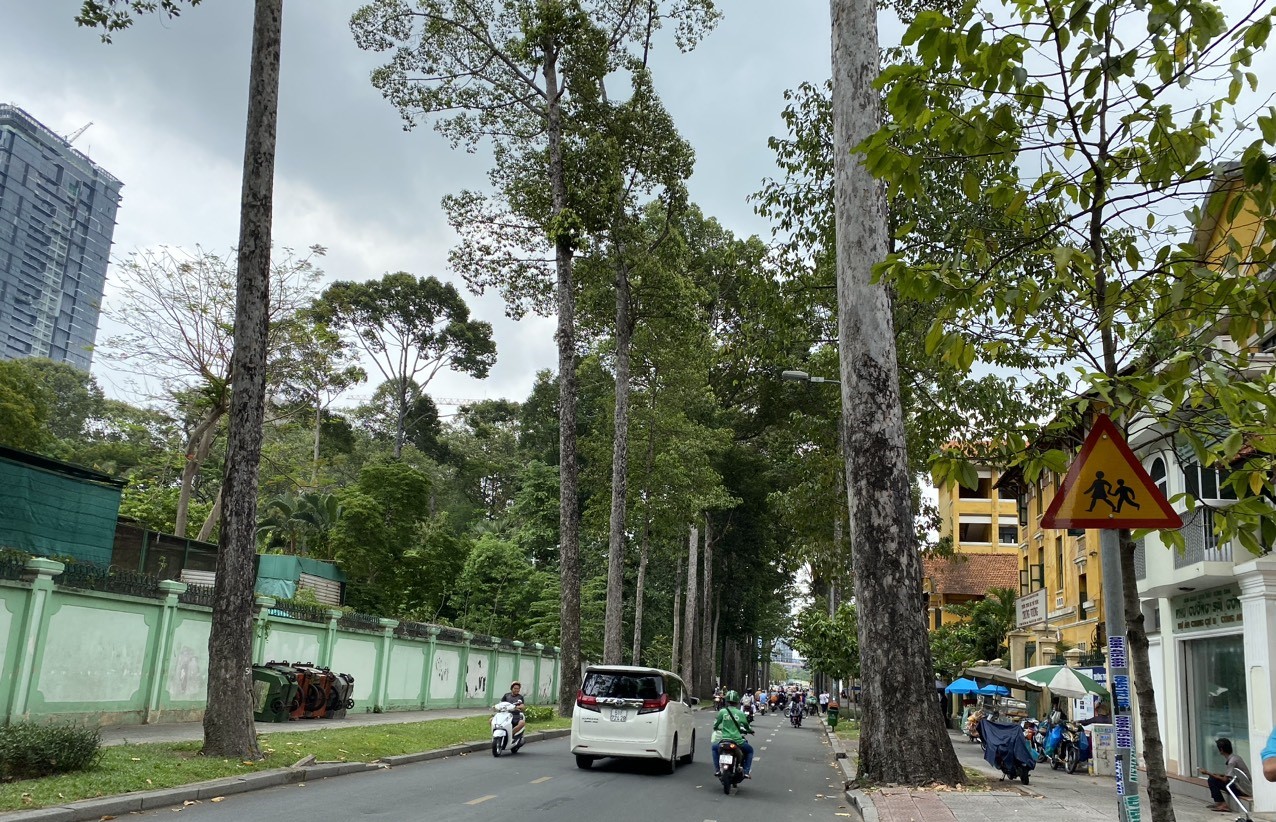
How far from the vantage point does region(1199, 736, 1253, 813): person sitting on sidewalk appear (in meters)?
13.6

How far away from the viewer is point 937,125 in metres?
5.17

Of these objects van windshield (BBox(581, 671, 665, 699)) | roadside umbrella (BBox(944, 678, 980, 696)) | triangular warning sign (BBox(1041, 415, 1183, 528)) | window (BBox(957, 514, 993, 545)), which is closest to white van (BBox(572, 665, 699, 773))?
van windshield (BBox(581, 671, 665, 699))

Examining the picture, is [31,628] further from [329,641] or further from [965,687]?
[965,687]

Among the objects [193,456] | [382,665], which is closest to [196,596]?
[382,665]

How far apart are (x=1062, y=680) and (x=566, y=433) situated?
14287 millimetres

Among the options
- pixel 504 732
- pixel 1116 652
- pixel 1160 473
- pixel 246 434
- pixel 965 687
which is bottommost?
pixel 504 732

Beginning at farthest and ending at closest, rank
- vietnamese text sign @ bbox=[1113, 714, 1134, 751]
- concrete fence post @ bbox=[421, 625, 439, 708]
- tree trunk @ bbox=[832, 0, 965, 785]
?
concrete fence post @ bbox=[421, 625, 439, 708]
tree trunk @ bbox=[832, 0, 965, 785]
vietnamese text sign @ bbox=[1113, 714, 1134, 751]

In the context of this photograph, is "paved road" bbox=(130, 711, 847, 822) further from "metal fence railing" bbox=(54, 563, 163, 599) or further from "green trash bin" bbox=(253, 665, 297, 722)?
Answer: "metal fence railing" bbox=(54, 563, 163, 599)

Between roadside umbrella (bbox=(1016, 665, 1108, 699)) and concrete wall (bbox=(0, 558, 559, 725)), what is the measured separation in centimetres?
1611

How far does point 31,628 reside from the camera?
44.5ft

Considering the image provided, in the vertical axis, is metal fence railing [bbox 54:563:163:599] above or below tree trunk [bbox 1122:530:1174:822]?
above

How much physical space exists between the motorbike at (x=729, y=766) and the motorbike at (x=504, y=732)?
4.80m

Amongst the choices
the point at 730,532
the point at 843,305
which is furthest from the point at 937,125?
the point at 730,532

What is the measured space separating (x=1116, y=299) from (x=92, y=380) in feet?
258
